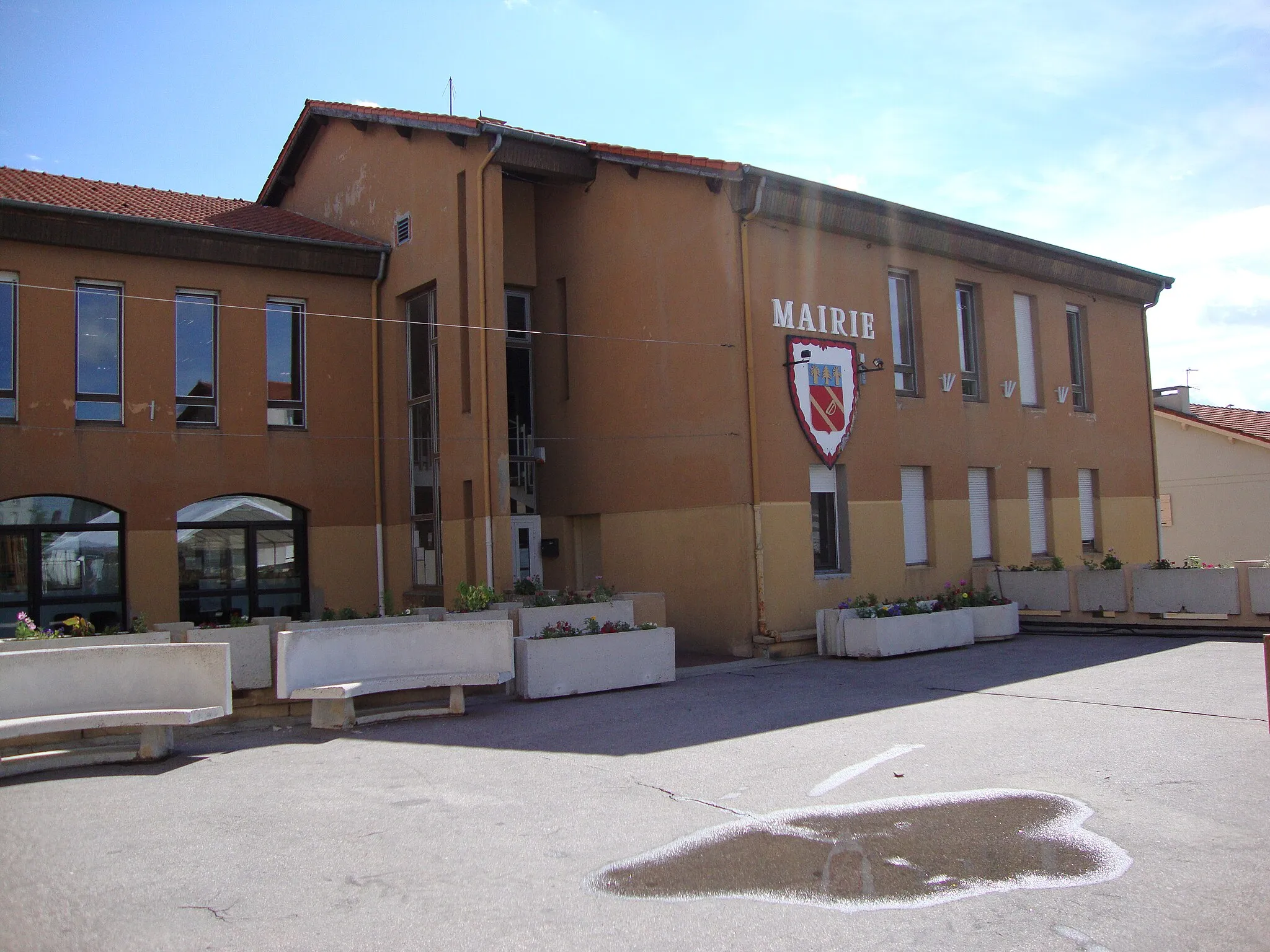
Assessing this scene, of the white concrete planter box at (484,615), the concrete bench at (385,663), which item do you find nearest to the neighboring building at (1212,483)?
the white concrete planter box at (484,615)

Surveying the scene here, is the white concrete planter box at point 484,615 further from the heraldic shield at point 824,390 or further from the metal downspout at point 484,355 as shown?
the heraldic shield at point 824,390

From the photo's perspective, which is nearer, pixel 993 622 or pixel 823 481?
pixel 823 481

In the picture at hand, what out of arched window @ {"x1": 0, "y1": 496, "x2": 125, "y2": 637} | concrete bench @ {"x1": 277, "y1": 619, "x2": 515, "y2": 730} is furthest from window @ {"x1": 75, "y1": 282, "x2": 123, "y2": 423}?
concrete bench @ {"x1": 277, "y1": 619, "x2": 515, "y2": 730}

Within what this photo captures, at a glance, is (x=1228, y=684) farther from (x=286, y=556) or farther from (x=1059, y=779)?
(x=286, y=556)

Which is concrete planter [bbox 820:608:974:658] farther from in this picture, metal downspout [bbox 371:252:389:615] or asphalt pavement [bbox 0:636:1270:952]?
metal downspout [bbox 371:252:389:615]

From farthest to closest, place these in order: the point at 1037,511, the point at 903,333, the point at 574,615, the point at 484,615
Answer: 1. the point at 1037,511
2. the point at 903,333
3. the point at 574,615
4. the point at 484,615

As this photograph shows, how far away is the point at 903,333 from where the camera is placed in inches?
719

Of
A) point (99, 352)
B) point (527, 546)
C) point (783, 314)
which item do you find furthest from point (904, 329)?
point (99, 352)

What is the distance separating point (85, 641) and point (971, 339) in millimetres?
15588

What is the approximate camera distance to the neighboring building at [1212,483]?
29.8m

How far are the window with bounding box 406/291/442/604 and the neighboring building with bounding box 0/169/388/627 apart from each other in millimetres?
880

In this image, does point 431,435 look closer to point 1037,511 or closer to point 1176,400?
point 1037,511

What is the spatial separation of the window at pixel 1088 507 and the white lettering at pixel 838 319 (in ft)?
25.8

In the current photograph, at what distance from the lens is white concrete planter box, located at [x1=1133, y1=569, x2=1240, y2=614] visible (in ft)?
52.2
